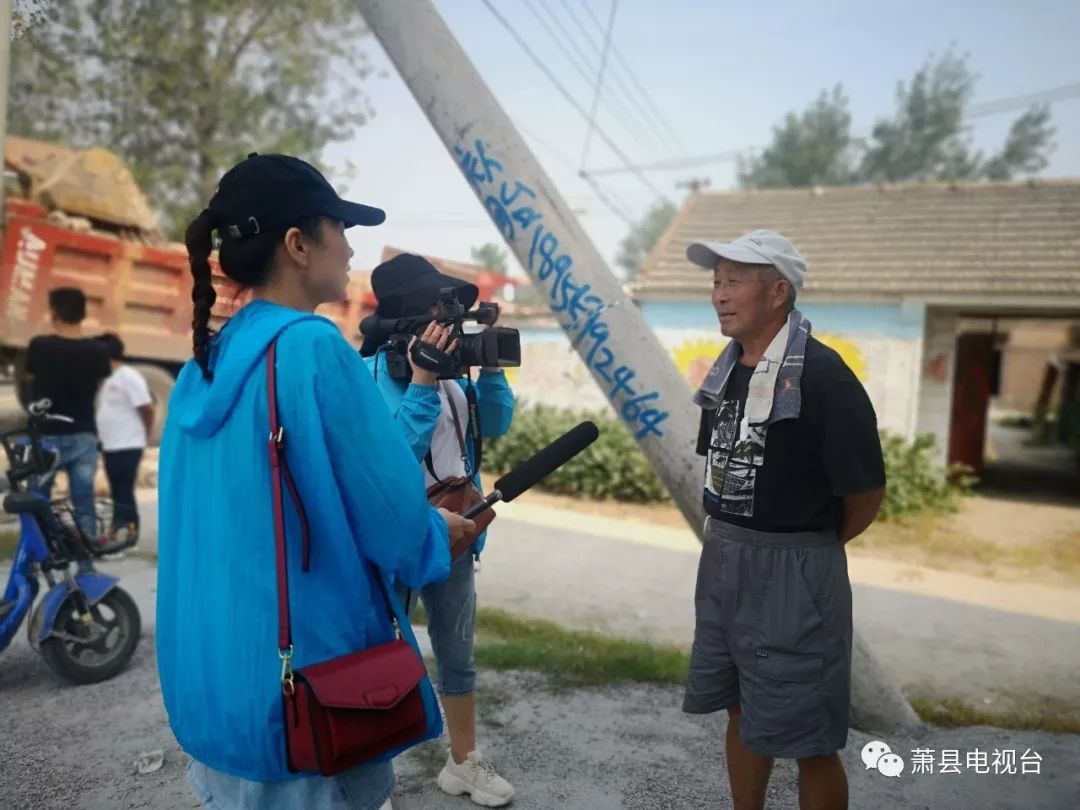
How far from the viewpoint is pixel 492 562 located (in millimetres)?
6820

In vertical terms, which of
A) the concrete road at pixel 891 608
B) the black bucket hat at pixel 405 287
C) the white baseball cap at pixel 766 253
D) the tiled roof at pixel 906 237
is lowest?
the concrete road at pixel 891 608

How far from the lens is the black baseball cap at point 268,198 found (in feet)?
5.00

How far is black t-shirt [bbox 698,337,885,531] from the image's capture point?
2229 millimetres

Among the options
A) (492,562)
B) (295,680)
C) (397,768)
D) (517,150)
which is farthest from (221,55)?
(295,680)

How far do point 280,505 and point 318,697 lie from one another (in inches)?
12.9

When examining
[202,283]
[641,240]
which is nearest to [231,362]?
[202,283]

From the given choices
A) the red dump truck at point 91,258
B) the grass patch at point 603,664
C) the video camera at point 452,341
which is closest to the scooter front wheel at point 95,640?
the grass patch at point 603,664

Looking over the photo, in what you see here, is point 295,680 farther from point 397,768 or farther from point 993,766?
point 993,766

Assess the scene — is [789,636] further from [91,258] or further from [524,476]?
[91,258]

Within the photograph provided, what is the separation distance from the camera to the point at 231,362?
147 cm

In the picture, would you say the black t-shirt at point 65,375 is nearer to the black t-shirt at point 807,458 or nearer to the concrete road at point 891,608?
the concrete road at point 891,608

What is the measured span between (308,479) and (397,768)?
6.68ft

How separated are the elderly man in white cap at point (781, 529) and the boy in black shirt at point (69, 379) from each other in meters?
4.60

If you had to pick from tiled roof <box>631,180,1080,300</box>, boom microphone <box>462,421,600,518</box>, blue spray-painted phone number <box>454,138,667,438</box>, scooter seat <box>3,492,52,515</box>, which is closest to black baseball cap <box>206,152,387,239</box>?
boom microphone <box>462,421,600,518</box>
